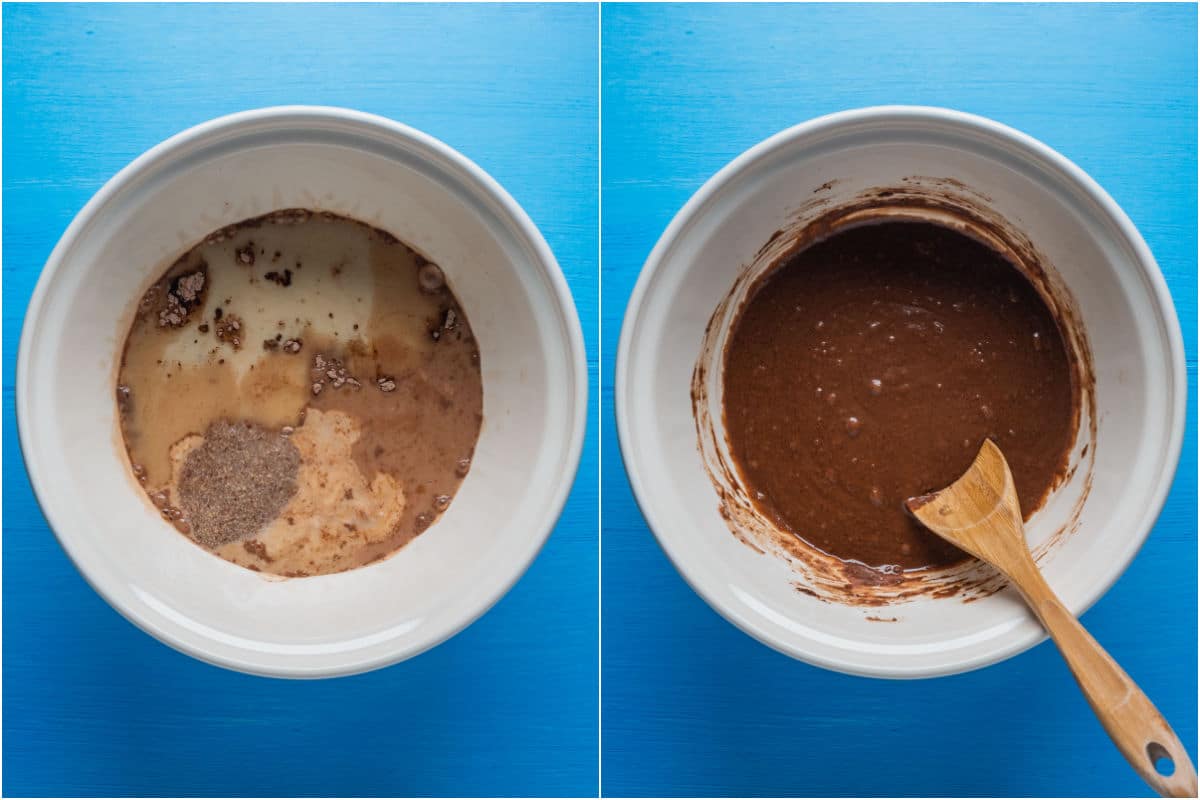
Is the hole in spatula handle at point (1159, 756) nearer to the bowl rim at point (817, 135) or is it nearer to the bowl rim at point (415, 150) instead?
the bowl rim at point (817, 135)

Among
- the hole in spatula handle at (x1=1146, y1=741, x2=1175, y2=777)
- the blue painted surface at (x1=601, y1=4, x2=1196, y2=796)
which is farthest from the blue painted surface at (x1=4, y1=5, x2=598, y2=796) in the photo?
the hole in spatula handle at (x1=1146, y1=741, x2=1175, y2=777)

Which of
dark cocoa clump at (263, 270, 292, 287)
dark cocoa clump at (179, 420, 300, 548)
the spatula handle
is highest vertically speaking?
dark cocoa clump at (263, 270, 292, 287)

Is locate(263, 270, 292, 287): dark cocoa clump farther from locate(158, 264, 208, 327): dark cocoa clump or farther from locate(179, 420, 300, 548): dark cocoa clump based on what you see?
locate(179, 420, 300, 548): dark cocoa clump

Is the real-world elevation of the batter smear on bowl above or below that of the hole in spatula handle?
above

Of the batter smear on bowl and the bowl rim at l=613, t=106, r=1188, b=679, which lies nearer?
the bowl rim at l=613, t=106, r=1188, b=679

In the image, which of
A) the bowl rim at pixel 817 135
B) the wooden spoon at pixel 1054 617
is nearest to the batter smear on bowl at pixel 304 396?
the bowl rim at pixel 817 135

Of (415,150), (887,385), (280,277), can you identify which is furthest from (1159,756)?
(280,277)
